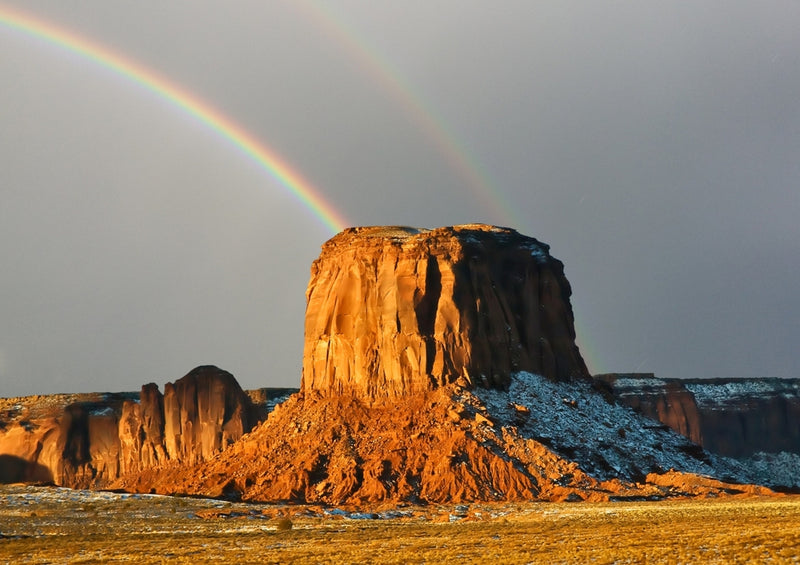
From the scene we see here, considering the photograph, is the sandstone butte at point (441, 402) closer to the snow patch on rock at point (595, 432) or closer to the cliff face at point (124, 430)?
the snow patch on rock at point (595, 432)

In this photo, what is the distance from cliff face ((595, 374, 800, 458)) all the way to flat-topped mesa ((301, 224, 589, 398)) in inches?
3604

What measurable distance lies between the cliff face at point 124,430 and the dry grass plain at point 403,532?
206ft

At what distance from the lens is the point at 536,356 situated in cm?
9431

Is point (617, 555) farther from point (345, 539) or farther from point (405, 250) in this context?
point (405, 250)

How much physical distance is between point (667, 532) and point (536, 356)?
49.8 meters

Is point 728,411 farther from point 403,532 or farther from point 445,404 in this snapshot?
point 403,532

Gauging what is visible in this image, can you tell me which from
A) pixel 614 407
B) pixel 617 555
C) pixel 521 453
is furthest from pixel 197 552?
pixel 614 407

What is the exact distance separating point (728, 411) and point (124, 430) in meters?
109

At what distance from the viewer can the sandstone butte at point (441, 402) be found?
76875 mm

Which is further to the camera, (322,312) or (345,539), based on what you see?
(322,312)

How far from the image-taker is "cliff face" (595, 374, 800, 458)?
183 meters

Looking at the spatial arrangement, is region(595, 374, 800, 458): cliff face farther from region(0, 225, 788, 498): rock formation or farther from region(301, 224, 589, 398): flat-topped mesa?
region(301, 224, 589, 398): flat-topped mesa

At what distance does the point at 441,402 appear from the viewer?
83.5 m

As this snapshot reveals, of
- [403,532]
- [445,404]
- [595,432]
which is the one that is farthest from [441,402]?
[403,532]
